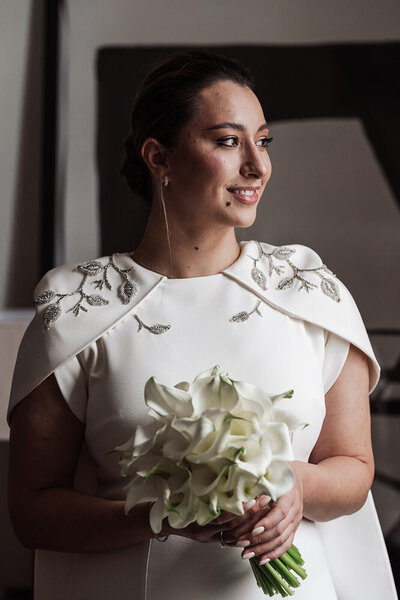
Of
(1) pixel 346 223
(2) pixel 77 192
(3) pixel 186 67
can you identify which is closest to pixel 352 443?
(3) pixel 186 67

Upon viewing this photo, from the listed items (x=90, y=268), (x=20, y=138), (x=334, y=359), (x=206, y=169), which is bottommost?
(x=334, y=359)

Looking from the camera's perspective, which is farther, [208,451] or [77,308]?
[77,308]

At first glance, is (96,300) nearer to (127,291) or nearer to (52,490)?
(127,291)

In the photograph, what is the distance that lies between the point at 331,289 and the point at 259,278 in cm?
14

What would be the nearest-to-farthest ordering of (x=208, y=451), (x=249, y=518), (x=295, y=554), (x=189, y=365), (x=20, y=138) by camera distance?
1. (x=208, y=451)
2. (x=249, y=518)
3. (x=295, y=554)
4. (x=189, y=365)
5. (x=20, y=138)

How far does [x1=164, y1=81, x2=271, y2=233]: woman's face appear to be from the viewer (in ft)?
4.59

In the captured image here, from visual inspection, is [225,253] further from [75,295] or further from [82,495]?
[82,495]

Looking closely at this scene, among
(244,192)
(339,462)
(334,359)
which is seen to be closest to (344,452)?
(339,462)

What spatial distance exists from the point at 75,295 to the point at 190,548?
520 millimetres

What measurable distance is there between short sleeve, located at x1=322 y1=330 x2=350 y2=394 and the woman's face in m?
0.28

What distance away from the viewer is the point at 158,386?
1.08 m

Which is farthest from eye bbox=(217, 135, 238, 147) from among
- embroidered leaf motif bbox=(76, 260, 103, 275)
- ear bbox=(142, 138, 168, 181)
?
embroidered leaf motif bbox=(76, 260, 103, 275)

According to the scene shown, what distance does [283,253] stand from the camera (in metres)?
1.57

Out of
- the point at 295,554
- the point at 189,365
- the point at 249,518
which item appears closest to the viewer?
the point at 249,518
